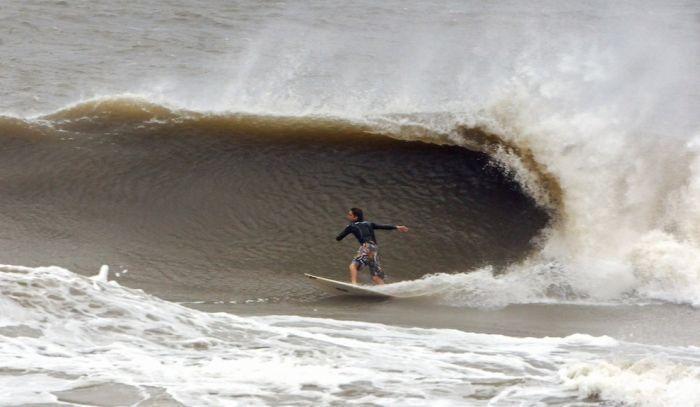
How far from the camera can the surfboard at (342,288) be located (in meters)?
11.4

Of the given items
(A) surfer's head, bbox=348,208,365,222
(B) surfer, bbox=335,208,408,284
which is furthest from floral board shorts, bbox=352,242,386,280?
(A) surfer's head, bbox=348,208,365,222

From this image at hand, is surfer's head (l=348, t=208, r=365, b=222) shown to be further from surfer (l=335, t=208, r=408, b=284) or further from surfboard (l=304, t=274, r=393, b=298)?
surfboard (l=304, t=274, r=393, b=298)

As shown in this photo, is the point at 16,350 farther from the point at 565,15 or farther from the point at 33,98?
the point at 565,15

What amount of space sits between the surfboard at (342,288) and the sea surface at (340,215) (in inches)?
7.3

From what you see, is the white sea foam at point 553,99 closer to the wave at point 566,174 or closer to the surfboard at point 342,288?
the wave at point 566,174

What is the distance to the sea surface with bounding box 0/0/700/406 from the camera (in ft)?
25.3

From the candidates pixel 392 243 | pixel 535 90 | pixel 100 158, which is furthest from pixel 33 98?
pixel 535 90

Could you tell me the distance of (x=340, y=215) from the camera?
13930 mm

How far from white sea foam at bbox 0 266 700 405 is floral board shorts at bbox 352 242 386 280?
237 centimetres

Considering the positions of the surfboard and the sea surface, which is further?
the surfboard

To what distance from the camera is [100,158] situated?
594 inches

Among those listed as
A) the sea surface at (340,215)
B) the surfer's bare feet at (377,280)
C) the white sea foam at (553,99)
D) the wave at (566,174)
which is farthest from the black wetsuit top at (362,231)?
the white sea foam at (553,99)

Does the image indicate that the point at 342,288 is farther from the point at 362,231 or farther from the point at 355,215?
the point at 355,215

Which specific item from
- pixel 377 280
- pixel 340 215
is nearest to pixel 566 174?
pixel 340 215
